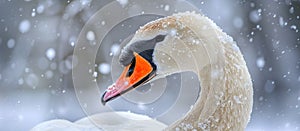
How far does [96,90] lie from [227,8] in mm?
834

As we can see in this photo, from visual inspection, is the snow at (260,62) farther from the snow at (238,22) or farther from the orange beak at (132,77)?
the orange beak at (132,77)

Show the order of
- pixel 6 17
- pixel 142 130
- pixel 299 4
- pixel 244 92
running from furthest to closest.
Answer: pixel 6 17
pixel 299 4
pixel 142 130
pixel 244 92

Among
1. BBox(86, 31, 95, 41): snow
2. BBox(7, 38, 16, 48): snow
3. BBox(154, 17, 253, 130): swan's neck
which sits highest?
BBox(86, 31, 95, 41): snow

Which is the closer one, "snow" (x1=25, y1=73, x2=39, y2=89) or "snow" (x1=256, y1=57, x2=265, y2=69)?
"snow" (x1=256, y1=57, x2=265, y2=69)

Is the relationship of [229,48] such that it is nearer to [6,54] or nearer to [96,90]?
[96,90]

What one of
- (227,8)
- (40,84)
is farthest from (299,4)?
(40,84)

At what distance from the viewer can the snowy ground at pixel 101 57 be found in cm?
251

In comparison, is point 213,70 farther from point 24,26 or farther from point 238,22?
point 24,26

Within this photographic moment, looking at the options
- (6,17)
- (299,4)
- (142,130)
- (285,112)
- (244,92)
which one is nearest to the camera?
(244,92)

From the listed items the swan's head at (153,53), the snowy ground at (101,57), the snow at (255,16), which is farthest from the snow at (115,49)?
the swan's head at (153,53)

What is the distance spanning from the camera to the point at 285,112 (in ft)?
8.02

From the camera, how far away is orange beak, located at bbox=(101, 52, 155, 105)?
1022 millimetres

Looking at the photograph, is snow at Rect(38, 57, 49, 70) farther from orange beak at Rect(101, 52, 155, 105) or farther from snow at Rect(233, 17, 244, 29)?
orange beak at Rect(101, 52, 155, 105)

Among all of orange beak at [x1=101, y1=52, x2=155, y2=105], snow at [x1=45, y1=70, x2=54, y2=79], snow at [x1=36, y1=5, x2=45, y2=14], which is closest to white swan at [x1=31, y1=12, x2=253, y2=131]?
orange beak at [x1=101, y1=52, x2=155, y2=105]
